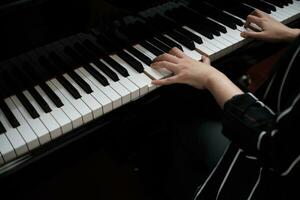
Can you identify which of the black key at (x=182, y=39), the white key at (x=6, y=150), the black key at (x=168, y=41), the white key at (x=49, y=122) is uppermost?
the black key at (x=182, y=39)

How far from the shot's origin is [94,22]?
1.08 m

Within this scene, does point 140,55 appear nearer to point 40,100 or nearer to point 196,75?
point 196,75

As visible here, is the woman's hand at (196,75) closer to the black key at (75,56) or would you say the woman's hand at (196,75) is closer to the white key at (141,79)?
the white key at (141,79)

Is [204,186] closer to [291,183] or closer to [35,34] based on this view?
[291,183]

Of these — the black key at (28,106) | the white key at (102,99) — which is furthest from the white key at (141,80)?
the black key at (28,106)

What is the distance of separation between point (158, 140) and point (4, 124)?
0.83m

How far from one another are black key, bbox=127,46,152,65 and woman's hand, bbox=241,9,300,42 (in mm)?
409

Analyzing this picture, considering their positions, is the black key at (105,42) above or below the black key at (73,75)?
above

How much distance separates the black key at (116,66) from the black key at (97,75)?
0.20 feet

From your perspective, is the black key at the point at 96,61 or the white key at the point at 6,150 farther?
the black key at the point at 96,61

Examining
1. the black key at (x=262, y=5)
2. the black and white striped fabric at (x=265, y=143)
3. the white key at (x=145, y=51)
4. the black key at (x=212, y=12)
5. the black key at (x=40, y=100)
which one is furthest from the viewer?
the black key at (x=262, y=5)

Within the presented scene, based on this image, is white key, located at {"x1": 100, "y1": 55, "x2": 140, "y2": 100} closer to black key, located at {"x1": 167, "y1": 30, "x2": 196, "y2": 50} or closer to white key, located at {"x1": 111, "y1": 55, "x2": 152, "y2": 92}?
white key, located at {"x1": 111, "y1": 55, "x2": 152, "y2": 92}

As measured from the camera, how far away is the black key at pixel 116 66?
3.53ft

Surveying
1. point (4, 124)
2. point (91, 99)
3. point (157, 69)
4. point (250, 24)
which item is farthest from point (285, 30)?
point (4, 124)
